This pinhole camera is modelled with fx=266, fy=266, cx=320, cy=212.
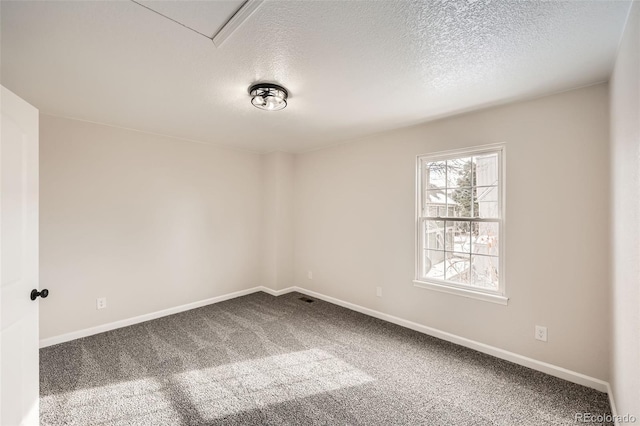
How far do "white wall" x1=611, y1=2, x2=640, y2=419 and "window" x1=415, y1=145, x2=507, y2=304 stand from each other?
0.82m

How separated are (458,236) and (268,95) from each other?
244 centimetres

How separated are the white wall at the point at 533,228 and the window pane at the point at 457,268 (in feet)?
0.71

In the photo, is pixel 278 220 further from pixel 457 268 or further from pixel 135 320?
pixel 457 268

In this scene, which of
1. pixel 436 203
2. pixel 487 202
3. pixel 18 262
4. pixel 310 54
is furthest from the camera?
pixel 436 203

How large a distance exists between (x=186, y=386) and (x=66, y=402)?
816mm

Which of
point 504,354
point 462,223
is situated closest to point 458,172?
point 462,223

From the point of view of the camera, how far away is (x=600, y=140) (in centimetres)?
211

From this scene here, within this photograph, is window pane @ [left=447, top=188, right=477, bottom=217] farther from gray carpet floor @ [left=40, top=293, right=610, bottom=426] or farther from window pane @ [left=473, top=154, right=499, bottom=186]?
gray carpet floor @ [left=40, top=293, right=610, bottom=426]

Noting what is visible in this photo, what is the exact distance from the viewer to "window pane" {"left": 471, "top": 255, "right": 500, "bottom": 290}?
2.69m

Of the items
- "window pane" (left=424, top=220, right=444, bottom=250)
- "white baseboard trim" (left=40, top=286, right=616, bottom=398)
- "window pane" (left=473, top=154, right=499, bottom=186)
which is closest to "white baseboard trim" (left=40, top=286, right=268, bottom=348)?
"white baseboard trim" (left=40, top=286, right=616, bottom=398)

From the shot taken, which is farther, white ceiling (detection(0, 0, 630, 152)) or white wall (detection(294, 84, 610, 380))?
white wall (detection(294, 84, 610, 380))

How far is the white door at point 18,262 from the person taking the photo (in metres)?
1.39

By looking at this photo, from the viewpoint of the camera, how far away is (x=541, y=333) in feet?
7.75

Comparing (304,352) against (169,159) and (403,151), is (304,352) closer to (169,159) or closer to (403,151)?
(403,151)
